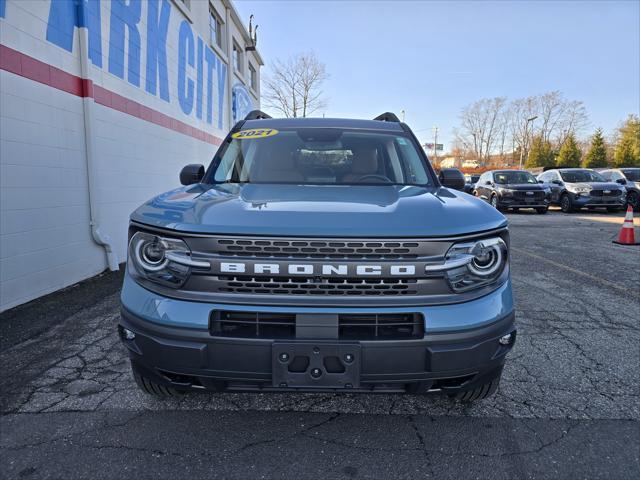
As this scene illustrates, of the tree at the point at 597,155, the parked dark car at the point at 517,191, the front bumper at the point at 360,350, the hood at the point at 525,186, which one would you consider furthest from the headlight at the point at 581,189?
the tree at the point at 597,155

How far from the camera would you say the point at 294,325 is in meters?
1.82

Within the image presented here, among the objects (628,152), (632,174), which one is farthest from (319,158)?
(628,152)

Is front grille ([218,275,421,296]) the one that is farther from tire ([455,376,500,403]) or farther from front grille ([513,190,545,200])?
front grille ([513,190,545,200])

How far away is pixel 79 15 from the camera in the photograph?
5.52 meters

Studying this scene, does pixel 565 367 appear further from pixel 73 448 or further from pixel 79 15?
pixel 79 15

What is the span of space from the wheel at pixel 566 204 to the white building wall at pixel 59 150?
14.6 metres

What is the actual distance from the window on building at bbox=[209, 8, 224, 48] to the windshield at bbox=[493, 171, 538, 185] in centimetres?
1119

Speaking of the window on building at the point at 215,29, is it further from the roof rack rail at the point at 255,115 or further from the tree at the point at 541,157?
the tree at the point at 541,157

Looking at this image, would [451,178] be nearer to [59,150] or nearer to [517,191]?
[59,150]

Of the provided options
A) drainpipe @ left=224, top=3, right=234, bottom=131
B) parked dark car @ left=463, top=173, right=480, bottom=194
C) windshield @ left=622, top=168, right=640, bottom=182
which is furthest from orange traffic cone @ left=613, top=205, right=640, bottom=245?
drainpipe @ left=224, top=3, right=234, bottom=131

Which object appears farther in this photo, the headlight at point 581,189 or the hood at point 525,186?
the headlight at point 581,189

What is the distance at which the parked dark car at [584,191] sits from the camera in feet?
49.6

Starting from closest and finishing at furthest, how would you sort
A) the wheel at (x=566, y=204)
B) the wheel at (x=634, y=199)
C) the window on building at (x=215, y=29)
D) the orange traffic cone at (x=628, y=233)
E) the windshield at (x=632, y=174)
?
1. the orange traffic cone at (x=628, y=233)
2. the window on building at (x=215, y=29)
3. the wheel at (x=566, y=204)
4. the wheel at (x=634, y=199)
5. the windshield at (x=632, y=174)

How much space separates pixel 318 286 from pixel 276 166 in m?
1.52
